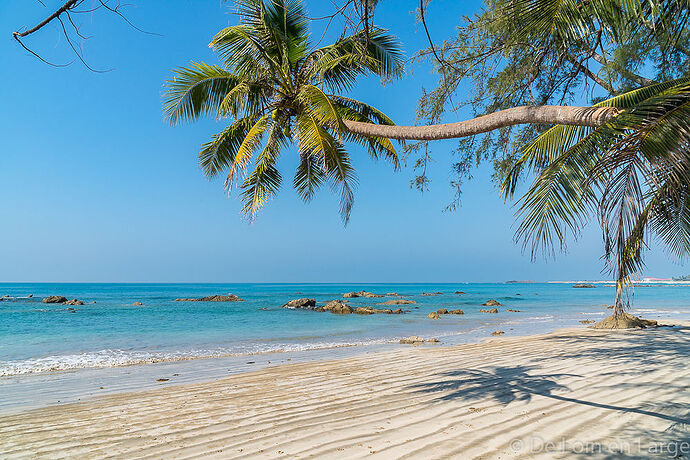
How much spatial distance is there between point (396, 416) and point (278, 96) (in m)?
4.85

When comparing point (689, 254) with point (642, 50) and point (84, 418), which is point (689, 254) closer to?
point (642, 50)

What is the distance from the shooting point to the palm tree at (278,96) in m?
5.72

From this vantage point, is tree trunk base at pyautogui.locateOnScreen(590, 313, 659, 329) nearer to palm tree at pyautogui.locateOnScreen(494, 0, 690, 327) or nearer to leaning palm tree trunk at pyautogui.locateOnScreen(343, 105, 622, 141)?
palm tree at pyautogui.locateOnScreen(494, 0, 690, 327)

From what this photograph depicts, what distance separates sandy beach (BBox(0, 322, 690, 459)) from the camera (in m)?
3.22

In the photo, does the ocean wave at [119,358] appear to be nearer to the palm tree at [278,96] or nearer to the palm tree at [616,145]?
the palm tree at [278,96]

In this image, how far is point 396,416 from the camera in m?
4.00

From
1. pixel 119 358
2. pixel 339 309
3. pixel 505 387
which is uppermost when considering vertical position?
pixel 505 387

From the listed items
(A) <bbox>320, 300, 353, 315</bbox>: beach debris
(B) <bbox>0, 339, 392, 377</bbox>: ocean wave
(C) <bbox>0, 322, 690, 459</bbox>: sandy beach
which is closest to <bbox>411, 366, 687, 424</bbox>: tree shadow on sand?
(C) <bbox>0, 322, 690, 459</bbox>: sandy beach

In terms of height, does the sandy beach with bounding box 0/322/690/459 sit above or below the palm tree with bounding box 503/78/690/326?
below

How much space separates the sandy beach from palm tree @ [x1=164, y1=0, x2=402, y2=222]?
2.99 m

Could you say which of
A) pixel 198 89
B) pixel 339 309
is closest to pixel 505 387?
pixel 198 89

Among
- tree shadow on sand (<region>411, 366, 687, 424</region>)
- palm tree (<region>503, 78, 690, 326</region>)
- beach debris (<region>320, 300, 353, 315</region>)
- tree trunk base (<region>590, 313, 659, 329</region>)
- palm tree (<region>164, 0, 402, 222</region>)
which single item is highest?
palm tree (<region>164, 0, 402, 222</region>)

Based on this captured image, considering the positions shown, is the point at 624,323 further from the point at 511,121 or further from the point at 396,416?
the point at 511,121

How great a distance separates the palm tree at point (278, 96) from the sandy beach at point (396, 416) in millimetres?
2991
